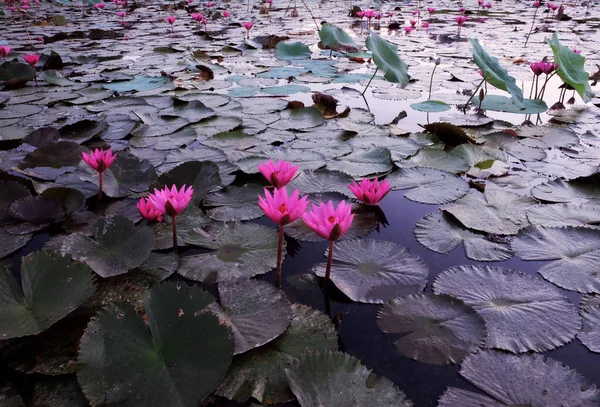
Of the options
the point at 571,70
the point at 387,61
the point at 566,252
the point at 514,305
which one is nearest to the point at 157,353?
the point at 514,305

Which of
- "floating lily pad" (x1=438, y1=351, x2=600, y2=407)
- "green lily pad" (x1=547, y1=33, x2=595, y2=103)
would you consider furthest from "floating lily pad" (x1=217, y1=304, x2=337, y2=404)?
"green lily pad" (x1=547, y1=33, x2=595, y2=103)

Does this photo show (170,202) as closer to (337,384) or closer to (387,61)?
(337,384)

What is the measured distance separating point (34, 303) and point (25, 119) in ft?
6.45

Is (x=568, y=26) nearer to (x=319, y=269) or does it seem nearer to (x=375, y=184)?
(x=375, y=184)

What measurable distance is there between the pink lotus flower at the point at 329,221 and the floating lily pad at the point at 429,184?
2.15 ft

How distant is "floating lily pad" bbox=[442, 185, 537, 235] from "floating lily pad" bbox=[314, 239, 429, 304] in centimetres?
34

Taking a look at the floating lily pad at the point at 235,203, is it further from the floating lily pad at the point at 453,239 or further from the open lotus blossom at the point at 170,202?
the floating lily pad at the point at 453,239

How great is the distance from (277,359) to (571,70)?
2.61 m

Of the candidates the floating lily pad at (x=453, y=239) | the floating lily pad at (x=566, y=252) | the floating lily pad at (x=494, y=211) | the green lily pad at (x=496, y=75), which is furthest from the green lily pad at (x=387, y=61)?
the floating lily pad at (x=566, y=252)

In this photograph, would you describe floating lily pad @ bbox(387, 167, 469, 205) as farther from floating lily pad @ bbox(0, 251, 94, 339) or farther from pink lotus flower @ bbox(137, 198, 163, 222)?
floating lily pad @ bbox(0, 251, 94, 339)

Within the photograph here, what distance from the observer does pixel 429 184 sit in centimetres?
178

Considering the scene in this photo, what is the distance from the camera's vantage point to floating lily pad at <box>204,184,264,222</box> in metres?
1.56

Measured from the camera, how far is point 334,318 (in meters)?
1.10

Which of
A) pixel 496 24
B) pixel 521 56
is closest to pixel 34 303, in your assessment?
pixel 521 56
